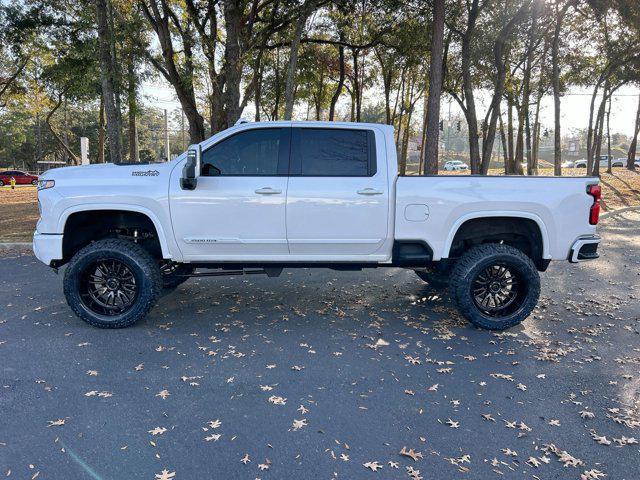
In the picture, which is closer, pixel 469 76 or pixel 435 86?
pixel 435 86

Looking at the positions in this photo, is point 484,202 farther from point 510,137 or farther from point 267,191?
point 510,137

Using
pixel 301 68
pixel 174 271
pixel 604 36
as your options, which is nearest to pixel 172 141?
pixel 301 68

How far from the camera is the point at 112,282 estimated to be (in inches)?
191

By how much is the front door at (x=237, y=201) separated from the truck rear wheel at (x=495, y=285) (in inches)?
75.7

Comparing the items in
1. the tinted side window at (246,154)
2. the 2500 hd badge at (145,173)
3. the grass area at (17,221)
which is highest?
the tinted side window at (246,154)

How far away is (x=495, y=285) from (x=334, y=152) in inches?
89.0

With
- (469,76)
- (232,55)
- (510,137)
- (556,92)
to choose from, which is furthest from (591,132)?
(232,55)

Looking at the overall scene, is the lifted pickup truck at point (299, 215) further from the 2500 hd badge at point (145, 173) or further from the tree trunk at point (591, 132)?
the tree trunk at point (591, 132)

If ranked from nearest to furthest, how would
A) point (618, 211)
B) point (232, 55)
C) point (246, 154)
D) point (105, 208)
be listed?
point (105, 208), point (246, 154), point (232, 55), point (618, 211)

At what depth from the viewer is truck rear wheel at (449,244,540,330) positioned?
484 cm

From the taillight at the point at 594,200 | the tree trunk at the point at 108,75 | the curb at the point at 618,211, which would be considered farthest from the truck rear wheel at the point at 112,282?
the curb at the point at 618,211

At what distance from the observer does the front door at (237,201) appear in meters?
4.68

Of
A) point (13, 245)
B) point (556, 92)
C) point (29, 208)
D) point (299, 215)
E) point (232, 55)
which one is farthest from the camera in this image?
point (556, 92)

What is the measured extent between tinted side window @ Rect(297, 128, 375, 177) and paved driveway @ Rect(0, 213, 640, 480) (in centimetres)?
168
